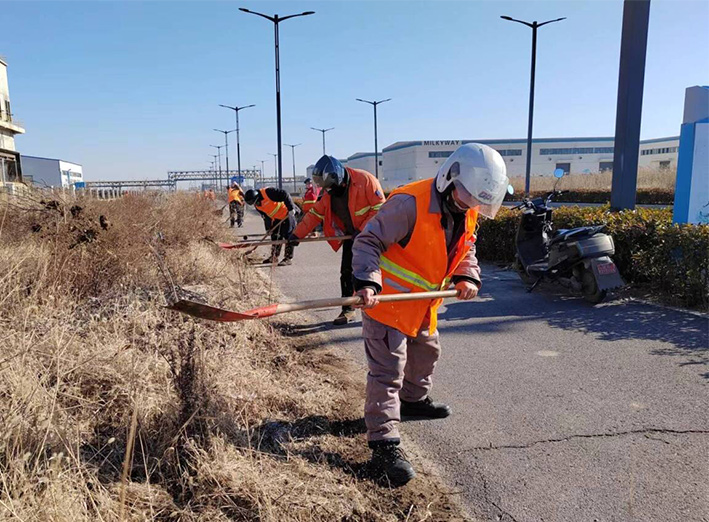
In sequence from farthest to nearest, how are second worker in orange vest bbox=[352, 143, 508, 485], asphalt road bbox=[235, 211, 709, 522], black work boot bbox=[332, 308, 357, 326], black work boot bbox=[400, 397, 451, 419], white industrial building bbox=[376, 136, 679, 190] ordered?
white industrial building bbox=[376, 136, 679, 190], black work boot bbox=[332, 308, 357, 326], black work boot bbox=[400, 397, 451, 419], second worker in orange vest bbox=[352, 143, 508, 485], asphalt road bbox=[235, 211, 709, 522]

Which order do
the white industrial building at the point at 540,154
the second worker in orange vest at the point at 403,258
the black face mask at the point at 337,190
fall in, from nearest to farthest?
the second worker in orange vest at the point at 403,258 → the black face mask at the point at 337,190 → the white industrial building at the point at 540,154

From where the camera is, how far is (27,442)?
91.1 inches

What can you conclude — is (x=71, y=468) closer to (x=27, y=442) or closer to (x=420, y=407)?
(x=27, y=442)

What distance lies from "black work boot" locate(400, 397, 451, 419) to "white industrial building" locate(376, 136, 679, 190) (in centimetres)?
7091

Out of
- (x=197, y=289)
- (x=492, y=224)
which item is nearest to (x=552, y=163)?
(x=492, y=224)

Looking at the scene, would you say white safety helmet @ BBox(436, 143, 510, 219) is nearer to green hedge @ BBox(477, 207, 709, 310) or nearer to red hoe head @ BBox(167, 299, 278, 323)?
red hoe head @ BBox(167, 299, 278, 323)

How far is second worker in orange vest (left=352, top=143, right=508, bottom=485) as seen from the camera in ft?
8.89

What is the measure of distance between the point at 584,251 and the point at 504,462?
3.79 meters

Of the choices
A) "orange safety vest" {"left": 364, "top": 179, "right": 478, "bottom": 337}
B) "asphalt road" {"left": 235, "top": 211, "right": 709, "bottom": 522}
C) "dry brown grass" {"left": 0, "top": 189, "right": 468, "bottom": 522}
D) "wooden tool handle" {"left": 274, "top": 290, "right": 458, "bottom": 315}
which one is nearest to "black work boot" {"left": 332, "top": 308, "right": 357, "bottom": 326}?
"asphalt road" {"left": 235, "top": 211, "right": 709, "bottom": 522}

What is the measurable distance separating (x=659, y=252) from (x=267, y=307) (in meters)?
5.40

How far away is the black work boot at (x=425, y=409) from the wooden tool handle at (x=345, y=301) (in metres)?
0.88

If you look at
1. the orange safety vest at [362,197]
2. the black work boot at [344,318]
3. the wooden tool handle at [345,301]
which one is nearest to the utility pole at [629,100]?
the orange safety vest at [362,197]

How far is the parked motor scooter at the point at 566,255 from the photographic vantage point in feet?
19.5

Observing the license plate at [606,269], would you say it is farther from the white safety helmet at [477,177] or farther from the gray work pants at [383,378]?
the gray work pants at [383,378]
